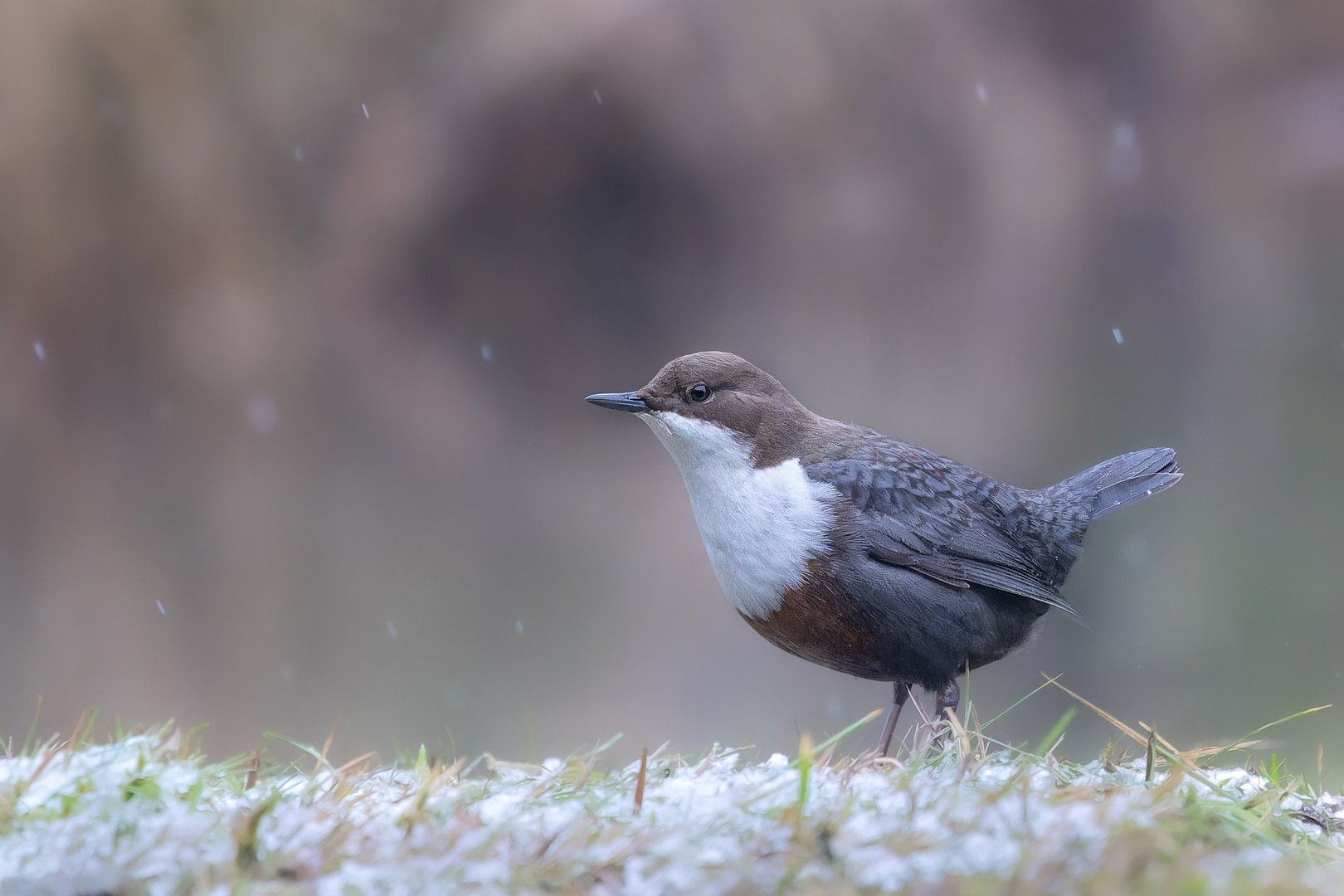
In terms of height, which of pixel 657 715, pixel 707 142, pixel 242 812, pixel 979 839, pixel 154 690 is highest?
pixel 707 142

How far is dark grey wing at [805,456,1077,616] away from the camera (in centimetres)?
254

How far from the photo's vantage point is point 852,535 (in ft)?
8.16

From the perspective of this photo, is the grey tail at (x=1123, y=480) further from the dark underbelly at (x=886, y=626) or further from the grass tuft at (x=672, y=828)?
the grass tuft at (x=672, y=828)

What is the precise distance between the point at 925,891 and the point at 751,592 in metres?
1.28

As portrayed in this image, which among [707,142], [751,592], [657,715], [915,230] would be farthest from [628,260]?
[751,592]

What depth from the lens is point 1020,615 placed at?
2676 millimetres

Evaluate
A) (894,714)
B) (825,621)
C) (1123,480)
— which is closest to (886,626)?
(825,621)

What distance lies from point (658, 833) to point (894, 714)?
1.28m

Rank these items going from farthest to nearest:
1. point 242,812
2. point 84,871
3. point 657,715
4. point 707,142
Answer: point 657,715 < point 707,142 < point 242,812 < point 84,871

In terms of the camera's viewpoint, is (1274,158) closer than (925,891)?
No

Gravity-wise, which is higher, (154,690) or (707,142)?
(707,142)

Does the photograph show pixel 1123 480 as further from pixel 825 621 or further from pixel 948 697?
pixel 825 621

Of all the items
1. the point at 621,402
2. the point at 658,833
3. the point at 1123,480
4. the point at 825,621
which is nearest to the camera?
the point at 658,833

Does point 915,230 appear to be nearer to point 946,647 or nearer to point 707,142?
point 707,142
